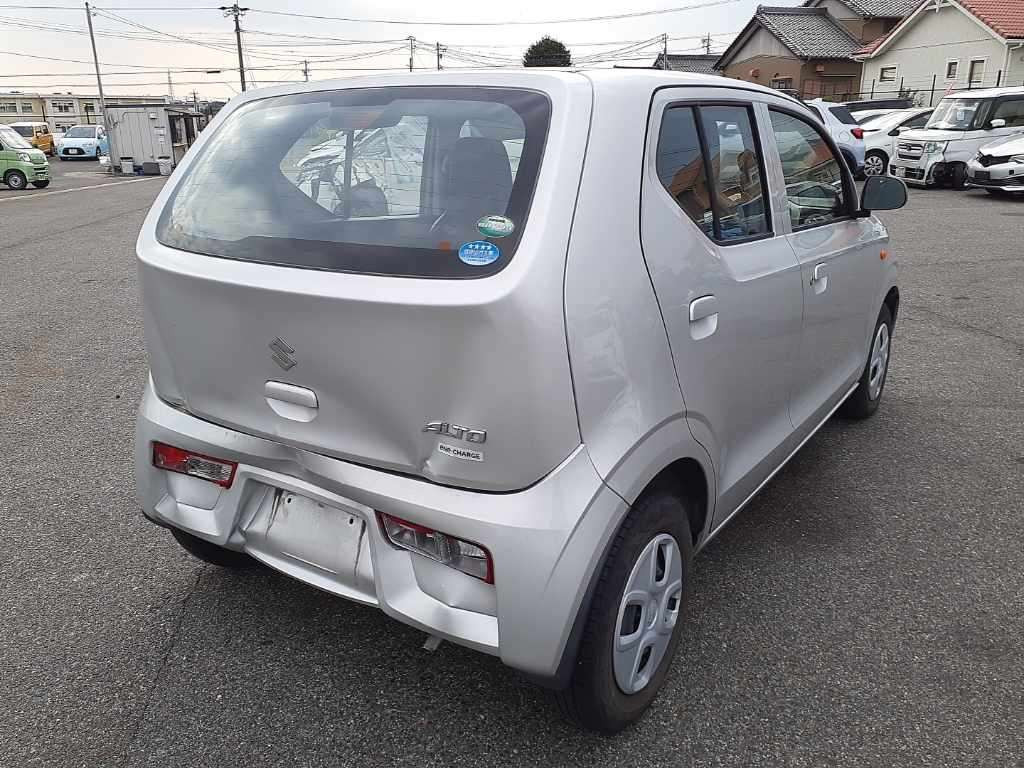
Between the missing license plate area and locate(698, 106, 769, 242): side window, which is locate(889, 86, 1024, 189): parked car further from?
the missing license plate area

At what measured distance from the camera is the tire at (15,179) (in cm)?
2244

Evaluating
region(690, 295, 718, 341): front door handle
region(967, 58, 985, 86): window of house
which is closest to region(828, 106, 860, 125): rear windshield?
region(690, 295, 718, 341): front door handle

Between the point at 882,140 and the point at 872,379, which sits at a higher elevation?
the point at 882,140

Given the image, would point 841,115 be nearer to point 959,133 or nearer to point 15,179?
point 959,133

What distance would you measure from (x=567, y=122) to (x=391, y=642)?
66.6 inches

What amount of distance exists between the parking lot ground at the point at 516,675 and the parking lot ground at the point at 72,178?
2005 cm

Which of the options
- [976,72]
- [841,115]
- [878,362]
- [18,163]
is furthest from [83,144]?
[878,362]

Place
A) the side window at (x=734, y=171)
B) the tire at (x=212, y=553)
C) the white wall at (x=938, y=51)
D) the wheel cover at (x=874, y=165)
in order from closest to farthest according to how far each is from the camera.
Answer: the side window at (x=734, y=171) → the tire at (x=212, y=553) → the wheel cover at (x=874, y=165) → the white wall at (x=938, y=51)

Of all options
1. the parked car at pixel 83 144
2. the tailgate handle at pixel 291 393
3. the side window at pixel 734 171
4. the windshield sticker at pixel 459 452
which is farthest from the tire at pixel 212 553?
the parked car at pixel 83 144

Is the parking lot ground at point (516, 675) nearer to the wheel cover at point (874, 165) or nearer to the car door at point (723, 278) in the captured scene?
the car door at point (723, 278)

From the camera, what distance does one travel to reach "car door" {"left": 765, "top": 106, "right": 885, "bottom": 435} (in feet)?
10.4

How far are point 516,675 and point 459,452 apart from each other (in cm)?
91

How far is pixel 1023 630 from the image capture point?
110 inches

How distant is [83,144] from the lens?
126 ft
